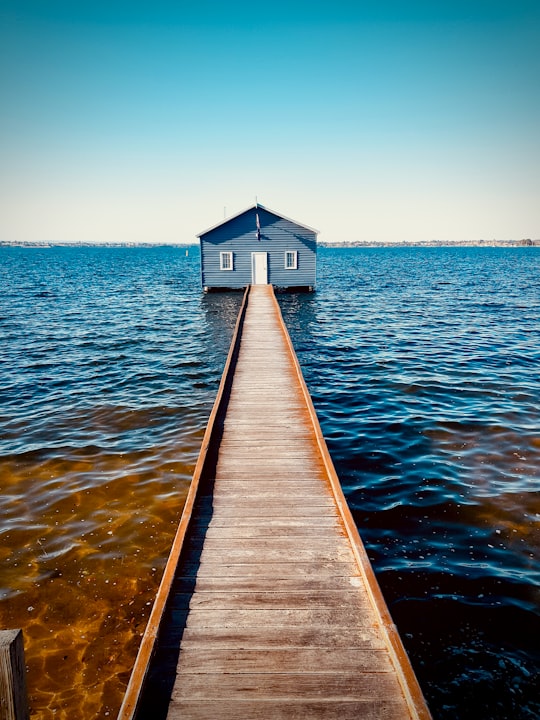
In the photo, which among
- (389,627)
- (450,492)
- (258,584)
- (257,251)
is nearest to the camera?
(389,627)

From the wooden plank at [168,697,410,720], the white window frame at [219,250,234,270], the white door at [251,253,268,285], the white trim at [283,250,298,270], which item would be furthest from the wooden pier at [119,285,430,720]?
the white trim at [283,250,298,270]

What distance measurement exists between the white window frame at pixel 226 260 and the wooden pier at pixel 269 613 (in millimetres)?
27537

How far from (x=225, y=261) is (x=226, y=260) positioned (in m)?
0.11

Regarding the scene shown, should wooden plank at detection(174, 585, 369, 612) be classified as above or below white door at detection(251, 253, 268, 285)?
below

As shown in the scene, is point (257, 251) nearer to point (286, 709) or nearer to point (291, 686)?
point (291, 686)

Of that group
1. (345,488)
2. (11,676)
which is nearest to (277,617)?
(11,676)

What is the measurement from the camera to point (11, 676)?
2391 mm

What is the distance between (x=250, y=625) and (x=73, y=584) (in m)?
3.61

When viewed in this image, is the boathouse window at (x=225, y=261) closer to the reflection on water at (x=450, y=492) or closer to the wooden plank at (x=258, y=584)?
the reflection on water at (x=450, y=492)

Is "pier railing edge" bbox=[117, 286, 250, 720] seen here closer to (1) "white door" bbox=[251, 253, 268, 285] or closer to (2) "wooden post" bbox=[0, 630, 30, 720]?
(2) "wooden post" bbox=[0, 630, 30, 720]

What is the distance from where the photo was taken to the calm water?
5586 mm

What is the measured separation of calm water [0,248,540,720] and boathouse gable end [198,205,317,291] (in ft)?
41.2

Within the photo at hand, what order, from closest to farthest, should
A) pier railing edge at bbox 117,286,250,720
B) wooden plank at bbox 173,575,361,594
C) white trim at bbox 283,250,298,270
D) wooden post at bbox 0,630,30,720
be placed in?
wooden post at bbox 0,630,30,720 < pier railing edge at bbox 117,286,250,720 < wooden plank at bbox 173,575,361,594 < white trim at bbox 283,250,298,270

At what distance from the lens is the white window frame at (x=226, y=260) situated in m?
34.1
